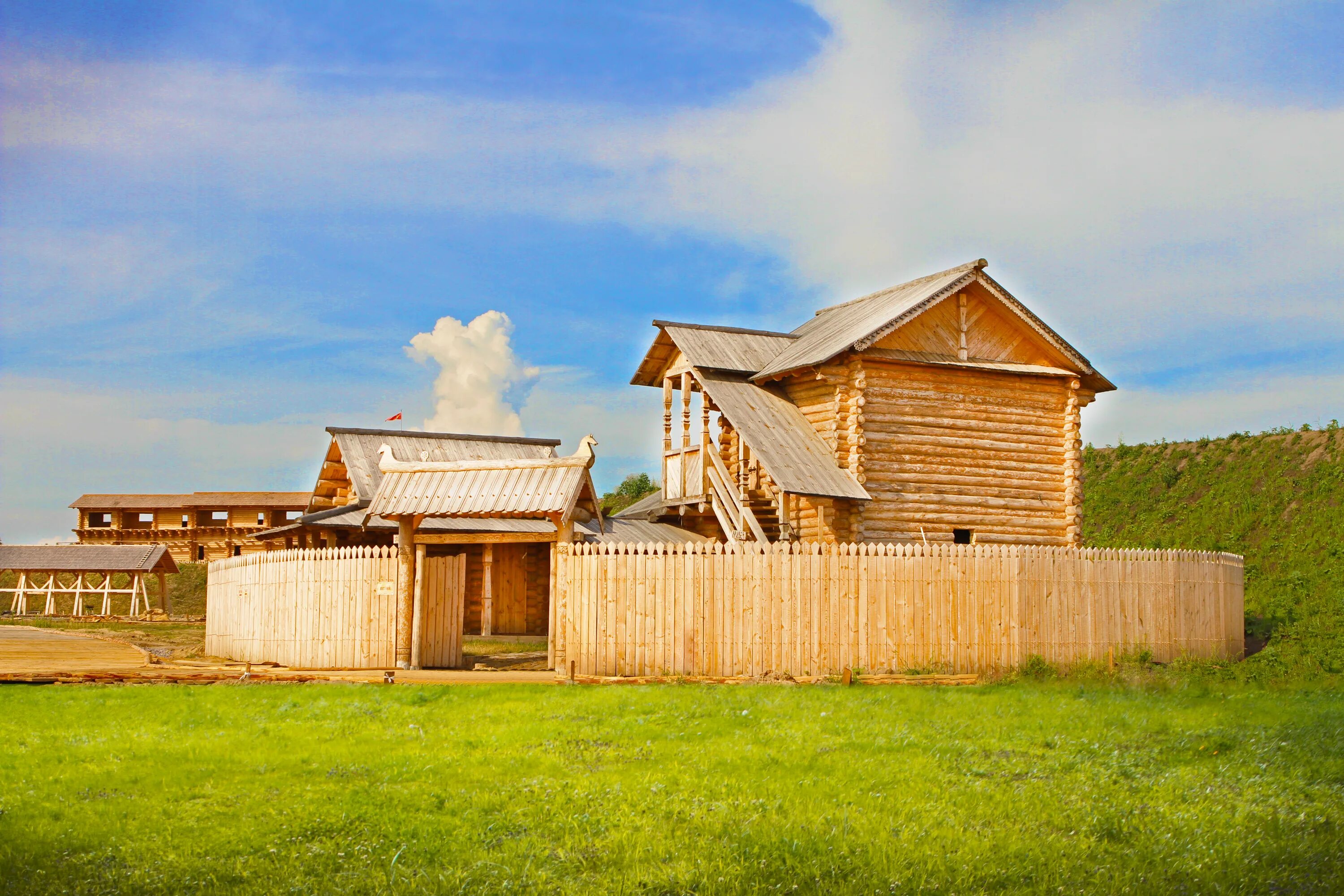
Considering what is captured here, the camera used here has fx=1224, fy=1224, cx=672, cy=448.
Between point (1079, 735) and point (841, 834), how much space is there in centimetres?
528

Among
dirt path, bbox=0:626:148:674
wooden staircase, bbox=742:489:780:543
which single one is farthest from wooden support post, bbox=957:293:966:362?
dirt path, bbox=0:626:148:674

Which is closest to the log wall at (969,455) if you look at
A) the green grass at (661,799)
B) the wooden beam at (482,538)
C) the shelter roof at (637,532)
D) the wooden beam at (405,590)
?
the shelter roof at (637,532)

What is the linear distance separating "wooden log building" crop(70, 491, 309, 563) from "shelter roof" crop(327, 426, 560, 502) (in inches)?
1034

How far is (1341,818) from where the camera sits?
9.77 metres

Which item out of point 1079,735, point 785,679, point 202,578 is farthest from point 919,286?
point 202,578

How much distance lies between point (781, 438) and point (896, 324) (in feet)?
11.9

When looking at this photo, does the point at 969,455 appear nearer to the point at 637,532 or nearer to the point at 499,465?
the point at 637,532

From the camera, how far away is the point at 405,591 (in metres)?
20.2

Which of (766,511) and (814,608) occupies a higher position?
(766,511)

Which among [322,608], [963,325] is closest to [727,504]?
[963,325]

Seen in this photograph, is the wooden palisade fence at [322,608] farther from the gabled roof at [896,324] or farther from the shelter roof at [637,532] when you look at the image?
the gabled roof at [896,324]

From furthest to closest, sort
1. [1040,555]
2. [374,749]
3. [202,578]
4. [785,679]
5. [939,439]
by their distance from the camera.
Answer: [202,578], [939,439], [1040,555], [785,679], [374,749]

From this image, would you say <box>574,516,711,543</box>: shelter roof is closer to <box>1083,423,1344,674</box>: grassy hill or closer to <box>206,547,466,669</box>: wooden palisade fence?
<box>206,547,466,669</box>: wooden palisade fence

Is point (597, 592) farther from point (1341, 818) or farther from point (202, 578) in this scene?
point (202, 578)
